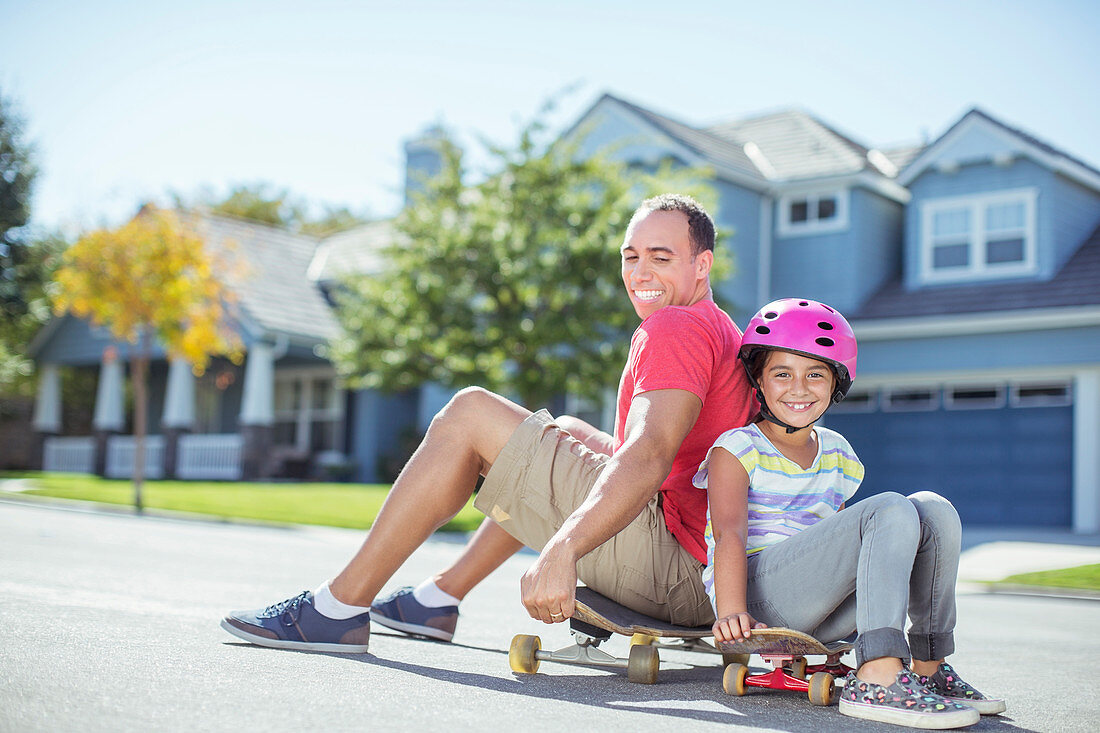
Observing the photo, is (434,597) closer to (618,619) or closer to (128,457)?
(618,619)

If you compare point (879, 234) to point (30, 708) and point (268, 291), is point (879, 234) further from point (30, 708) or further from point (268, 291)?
point (30, 708)

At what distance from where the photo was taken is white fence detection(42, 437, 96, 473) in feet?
96.2

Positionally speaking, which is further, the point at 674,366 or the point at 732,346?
the point at 732,346

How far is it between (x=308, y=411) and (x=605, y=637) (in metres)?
25.1

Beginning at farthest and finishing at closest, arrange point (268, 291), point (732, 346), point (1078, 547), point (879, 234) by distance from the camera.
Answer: point (268, 291), point (879, 234), point (1078, 547), point (732, 346)

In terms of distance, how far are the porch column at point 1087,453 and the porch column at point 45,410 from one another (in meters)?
24.9

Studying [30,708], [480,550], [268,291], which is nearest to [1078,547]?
[480,550]

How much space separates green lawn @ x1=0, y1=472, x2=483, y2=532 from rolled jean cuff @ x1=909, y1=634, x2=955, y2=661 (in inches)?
477

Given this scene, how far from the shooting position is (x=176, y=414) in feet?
89.1

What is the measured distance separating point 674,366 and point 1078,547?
13760mm

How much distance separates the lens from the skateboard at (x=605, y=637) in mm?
3877

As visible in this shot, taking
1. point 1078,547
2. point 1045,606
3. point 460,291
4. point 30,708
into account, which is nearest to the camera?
point 30,708

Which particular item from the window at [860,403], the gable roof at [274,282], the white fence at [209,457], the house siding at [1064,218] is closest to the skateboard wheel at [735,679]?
the window at [860,403]

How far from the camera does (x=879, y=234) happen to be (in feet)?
75.8
